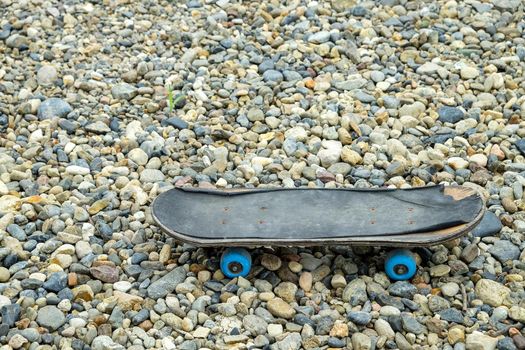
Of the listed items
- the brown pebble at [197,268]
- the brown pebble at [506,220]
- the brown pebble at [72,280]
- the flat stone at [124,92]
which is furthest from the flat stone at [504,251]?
the flat stone at [124,92]

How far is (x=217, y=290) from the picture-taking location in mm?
3139

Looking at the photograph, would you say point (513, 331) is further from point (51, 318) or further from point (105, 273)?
point (51, 318)

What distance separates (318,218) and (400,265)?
39 centimetres

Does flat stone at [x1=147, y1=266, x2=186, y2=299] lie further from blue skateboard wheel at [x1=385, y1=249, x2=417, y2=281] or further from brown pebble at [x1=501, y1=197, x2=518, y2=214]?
brown pebble at [x1=501, y1=197, x2=518, y2=214]

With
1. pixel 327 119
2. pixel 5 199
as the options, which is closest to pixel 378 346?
pixel 327 119

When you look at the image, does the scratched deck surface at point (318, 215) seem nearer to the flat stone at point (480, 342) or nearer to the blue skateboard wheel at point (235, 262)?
A: the blue skateboard wheel at point (235, 262)

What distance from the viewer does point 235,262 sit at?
10.4ft

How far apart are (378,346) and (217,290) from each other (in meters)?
0.68

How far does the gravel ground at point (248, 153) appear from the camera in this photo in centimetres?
299

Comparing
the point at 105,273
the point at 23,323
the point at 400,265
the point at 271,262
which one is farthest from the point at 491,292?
the point at 23,323

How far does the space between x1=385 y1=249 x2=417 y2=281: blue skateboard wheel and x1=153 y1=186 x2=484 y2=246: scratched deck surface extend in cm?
8

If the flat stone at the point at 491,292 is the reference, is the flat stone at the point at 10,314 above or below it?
below

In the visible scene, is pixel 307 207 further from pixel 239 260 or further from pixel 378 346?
pixel 378 346

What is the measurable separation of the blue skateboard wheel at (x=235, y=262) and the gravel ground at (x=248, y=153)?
0.16ft
